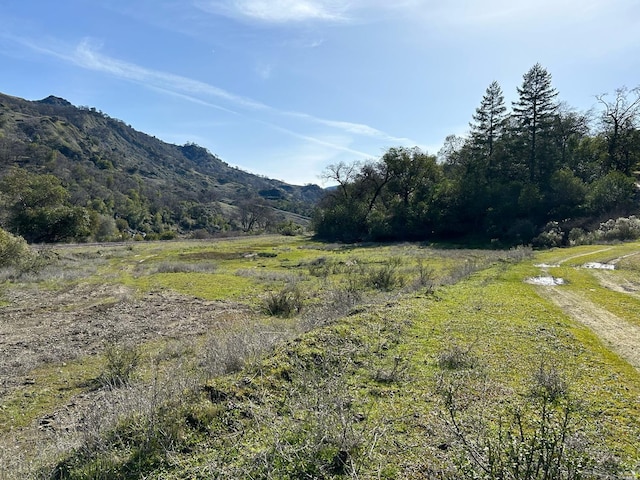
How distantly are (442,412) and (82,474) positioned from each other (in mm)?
4695

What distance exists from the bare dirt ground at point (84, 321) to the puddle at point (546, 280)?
12.3m

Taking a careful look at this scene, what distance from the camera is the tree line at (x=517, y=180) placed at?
42.3 meters

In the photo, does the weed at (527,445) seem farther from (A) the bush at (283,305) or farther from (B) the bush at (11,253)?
(B) the bush at (11,253)

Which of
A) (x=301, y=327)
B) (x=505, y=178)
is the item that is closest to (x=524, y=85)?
(x=505, y=178)

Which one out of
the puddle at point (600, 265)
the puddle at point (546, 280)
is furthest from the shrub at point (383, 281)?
the puddle at point (600, 265)

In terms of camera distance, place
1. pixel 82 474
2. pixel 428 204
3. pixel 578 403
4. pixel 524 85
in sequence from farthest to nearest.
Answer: pixel 428 204
pixel 524 85
pixel 578 403
pixel 82 474

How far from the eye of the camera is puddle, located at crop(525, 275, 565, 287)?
15078 mm

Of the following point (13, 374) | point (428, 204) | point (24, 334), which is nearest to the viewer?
point (13, 374)

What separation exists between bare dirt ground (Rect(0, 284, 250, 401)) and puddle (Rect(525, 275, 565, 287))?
40.4 ft

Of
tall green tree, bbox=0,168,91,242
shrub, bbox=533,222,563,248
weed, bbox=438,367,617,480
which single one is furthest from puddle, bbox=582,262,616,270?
tall green tree, bbox=0,168,91,242

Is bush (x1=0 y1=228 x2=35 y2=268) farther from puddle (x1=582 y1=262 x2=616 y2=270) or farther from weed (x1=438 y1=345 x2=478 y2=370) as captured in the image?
puddle (x1=582 y1=262 x2=616 y2=270)

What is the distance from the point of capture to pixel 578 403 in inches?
207

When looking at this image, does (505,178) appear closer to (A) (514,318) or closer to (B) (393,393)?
(A) (514,318)

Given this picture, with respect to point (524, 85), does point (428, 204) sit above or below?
below
